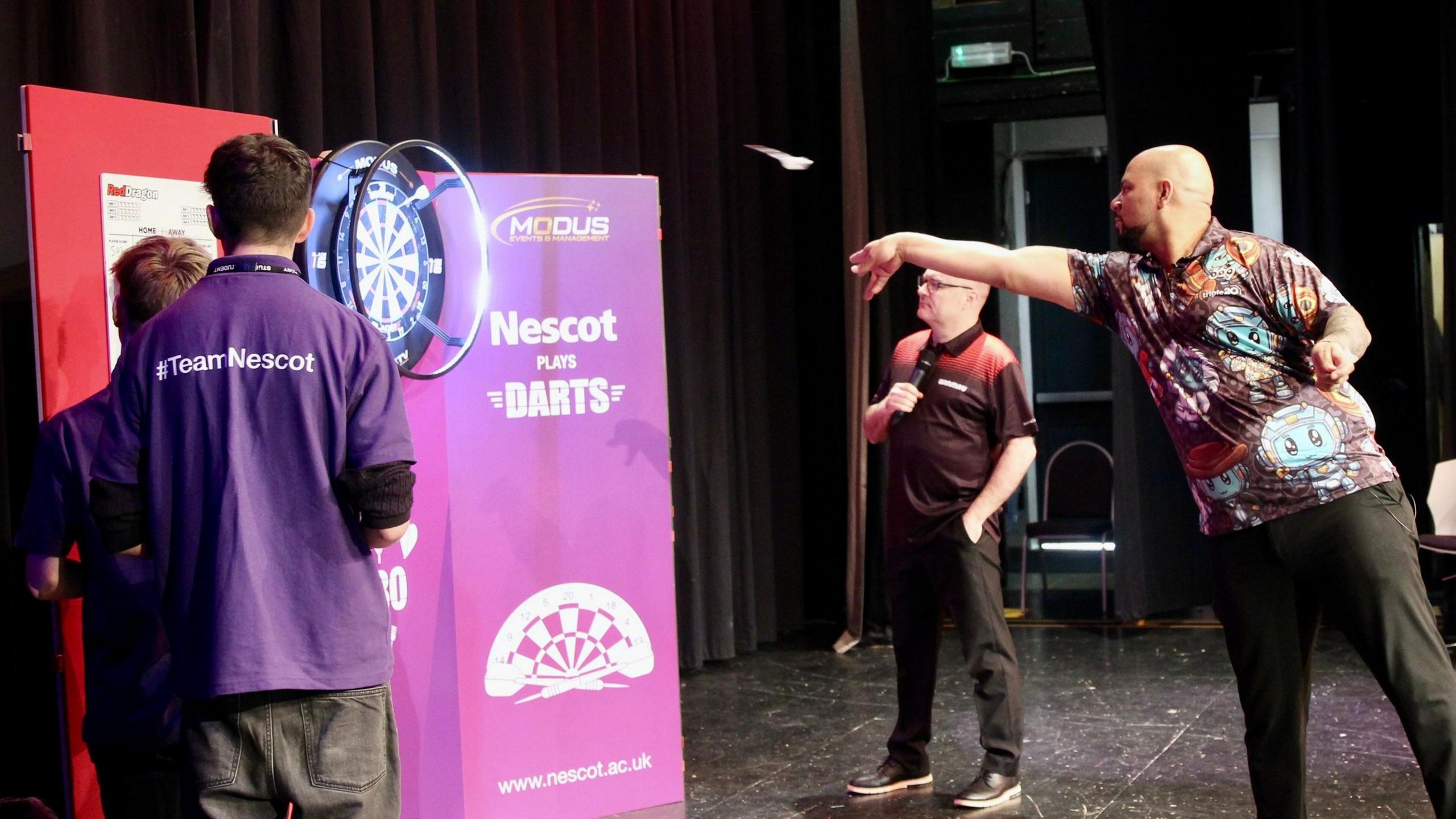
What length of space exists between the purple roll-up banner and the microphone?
27.6 inches

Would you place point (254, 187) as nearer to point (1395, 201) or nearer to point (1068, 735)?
point (1068, 735)

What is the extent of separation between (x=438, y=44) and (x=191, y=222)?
2110 mm

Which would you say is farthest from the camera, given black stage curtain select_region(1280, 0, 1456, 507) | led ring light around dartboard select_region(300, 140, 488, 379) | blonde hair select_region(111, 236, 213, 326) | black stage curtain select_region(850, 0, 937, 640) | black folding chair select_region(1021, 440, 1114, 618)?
black folding chair select_region(1021, 440, 1114, 618)

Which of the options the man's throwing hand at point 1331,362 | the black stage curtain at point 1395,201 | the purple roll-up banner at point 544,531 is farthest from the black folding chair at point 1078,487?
the man's throwing hand at point 1331,362

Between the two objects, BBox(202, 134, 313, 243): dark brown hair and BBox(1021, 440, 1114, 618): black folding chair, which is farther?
BBox(1021, 440, 1114, 618): black folding chair

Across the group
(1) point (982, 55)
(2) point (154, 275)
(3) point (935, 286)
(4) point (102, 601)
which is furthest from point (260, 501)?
(1) point (982, 55)

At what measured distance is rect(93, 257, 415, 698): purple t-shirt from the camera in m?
1.90

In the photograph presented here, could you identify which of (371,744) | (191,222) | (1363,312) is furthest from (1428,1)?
(371,744)

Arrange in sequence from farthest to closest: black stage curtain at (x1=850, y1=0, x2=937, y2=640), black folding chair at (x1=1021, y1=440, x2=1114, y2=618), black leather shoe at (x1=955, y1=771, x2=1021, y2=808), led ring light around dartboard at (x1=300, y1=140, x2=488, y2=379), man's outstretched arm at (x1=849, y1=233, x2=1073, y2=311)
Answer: black folding chair at (x1=1021, y1=440, x2=1114, y2=618)
black stage curtain at (x1=850, y1=0, x2=937, y2=640)
black leather shoe at (x1=955, y1=771, x2=1021, y2=808)
led ring light around dartboard at (x1=300, y1=140, x2=488, y2=379)
man's outstretched arm at (x1=849, y1=233, x2=1073, y2=311)

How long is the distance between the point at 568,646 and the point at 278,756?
5.59 ft

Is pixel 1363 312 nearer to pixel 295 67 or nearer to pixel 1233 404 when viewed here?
pixel 1233 404

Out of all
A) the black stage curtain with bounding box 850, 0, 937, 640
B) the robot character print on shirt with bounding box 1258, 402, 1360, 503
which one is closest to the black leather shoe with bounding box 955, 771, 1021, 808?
the robot character print on shirt with bounding box 1258, 402, 1360, 503

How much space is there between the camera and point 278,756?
1.92 metres

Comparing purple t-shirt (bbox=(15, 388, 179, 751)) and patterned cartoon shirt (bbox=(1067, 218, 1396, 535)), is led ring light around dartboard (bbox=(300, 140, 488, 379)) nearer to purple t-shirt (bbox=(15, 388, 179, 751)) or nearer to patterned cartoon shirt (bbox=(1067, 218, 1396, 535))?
purple t-shirt (bbox=(15, 388, 179, 751))
